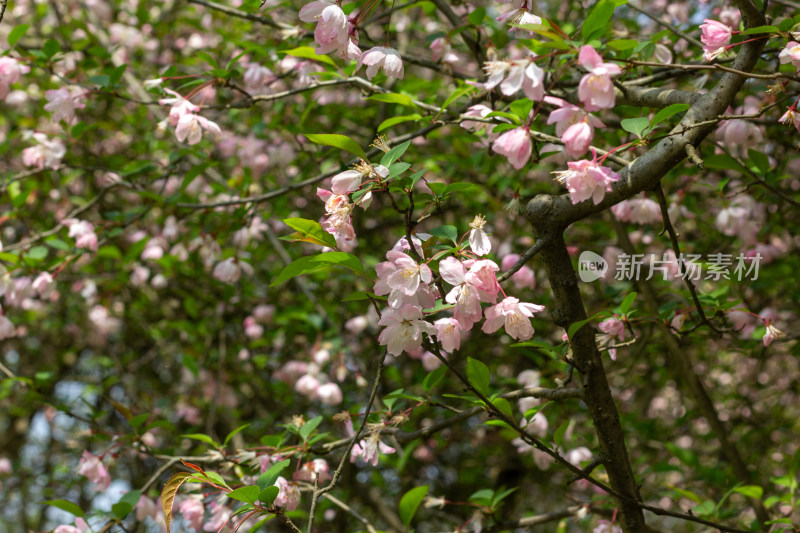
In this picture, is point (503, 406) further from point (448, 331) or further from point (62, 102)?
point (62, 102)

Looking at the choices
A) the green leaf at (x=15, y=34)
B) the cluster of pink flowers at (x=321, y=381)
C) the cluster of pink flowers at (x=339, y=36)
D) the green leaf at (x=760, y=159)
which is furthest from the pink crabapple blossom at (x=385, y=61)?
the cluster of pink flowers at (x=321, y=381)

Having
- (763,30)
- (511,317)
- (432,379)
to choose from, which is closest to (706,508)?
(432,379)

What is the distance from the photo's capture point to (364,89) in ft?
5.96

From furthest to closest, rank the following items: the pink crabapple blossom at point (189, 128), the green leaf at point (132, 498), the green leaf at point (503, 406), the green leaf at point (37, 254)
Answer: the green leaf at point (37, 254), the pink crabapple blossom at point (189, 128), the green leaf at point (132, 498), the green leaf at point (503, 406)

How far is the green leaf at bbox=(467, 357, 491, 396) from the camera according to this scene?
1.23m

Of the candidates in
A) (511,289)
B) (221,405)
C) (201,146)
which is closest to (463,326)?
(511,289)

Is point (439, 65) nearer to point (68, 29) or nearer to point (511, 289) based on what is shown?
point (511, 289)

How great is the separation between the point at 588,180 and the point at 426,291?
32 cm

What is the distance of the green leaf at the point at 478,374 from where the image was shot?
1.23 metres

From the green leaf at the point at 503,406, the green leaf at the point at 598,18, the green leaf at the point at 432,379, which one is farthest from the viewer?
the green leaf at the point at 432,379

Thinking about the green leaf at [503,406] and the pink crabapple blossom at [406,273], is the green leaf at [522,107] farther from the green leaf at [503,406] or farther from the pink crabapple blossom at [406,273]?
the green leaf at [503,406]

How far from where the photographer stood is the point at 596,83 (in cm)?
97

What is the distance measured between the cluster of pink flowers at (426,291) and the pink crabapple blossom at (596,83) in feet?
0.82

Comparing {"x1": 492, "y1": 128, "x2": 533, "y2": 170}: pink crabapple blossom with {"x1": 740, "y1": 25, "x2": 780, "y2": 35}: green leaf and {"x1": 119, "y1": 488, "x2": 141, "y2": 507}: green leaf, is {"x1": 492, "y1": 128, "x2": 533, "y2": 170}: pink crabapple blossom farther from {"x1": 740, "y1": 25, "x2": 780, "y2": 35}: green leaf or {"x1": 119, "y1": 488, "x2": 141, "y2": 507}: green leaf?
{"x1": 119, "y1": 488, "x2": 141, "y2": 507}: green leaf
